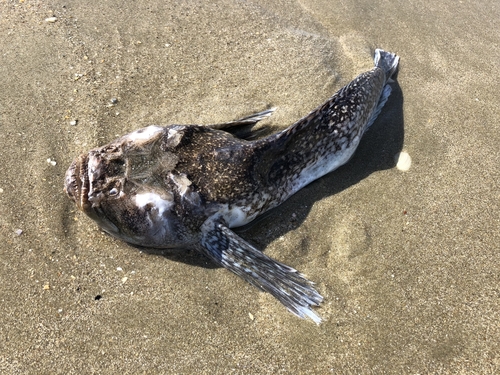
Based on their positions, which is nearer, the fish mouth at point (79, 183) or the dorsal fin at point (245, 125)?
the fish mouth at point (79, 183)

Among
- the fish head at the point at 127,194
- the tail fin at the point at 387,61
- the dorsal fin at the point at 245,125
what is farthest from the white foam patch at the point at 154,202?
the tail fin at the point at 387,61

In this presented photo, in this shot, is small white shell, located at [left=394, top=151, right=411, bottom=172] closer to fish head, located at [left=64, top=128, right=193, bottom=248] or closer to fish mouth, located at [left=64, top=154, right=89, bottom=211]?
fish head, located at [left=64, top=128, right=193, bottom=248]

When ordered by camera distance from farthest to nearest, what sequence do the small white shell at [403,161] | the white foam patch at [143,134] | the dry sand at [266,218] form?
1. the small white shell at [403,161]
2. the white foam patch at [143,134]
3. the dry sand at [266,218]

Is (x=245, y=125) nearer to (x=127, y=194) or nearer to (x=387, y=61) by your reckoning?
(x=127, y=194)

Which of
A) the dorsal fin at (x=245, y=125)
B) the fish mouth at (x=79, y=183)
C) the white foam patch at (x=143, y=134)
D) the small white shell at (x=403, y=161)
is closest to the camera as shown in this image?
the fish mouth at (x=79, y=183)

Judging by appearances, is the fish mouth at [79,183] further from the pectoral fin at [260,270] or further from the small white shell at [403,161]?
the small white shell at [403,161]

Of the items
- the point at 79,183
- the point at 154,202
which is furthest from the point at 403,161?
the point at 79,183
